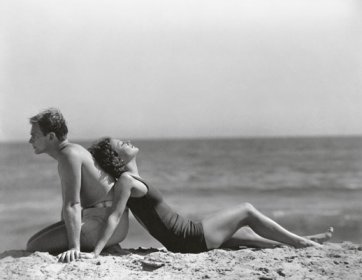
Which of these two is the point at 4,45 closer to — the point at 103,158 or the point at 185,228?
the point at 103,158

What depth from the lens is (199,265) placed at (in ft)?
12.3

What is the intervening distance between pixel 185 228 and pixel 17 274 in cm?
127

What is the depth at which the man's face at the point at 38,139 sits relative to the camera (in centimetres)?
401

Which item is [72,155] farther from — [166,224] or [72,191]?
[166,224]

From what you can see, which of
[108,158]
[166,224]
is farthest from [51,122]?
[166,224]

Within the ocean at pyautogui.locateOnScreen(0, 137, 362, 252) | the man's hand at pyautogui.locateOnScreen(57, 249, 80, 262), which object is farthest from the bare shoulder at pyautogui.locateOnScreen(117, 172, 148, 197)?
the ocean at pyautogui.locateOnScreen(0, 137, 362, 252)

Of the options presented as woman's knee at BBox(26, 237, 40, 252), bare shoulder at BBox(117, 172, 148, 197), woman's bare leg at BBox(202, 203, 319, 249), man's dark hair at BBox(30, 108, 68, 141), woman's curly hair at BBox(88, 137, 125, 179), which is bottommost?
woman's knee at BBox(26, 237, 40, 252)

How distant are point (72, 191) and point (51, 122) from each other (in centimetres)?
55

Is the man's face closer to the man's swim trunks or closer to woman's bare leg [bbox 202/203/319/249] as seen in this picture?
the man's swim trunks

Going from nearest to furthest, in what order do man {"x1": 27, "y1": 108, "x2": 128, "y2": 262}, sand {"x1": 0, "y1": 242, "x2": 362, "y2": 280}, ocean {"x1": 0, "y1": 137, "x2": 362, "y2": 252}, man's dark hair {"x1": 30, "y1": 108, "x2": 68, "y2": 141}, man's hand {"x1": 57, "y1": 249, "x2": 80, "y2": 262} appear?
sand {"x1": 0, "y1": 242, "x2": 362, "y2": 280}
man's hand {"x1": 57, "y1": 249, "x2": 80, "y2": 262}
man {"x1": 27, "y1": 108, "x2": 128, "y2": 262}
man's dark hair {"x1": 30, "y1": 108, "x2": 68, "y2": 141}
ocean {"x1": 0, "y1": 137, "x2": 362, "y2": 252}

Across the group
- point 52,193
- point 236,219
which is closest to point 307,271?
point 236,219

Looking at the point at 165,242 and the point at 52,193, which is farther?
the point at 52,193

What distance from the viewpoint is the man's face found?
401 centimetres

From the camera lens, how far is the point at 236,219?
4145 millimetres
